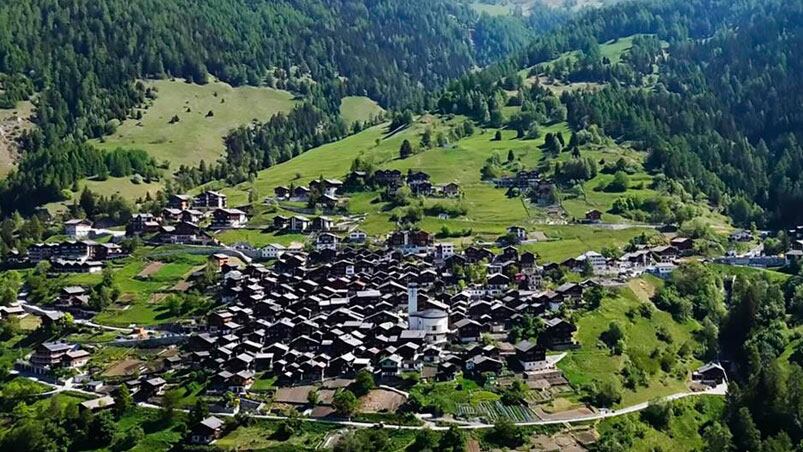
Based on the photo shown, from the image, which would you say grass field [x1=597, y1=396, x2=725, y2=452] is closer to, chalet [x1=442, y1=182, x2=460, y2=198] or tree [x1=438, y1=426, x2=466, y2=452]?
tree [x1=438, y1=426, x2=466, y2=452]

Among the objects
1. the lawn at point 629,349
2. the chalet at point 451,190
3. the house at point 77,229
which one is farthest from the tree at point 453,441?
the house at point 77,229

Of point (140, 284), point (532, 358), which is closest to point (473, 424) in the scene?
point (532, 358)

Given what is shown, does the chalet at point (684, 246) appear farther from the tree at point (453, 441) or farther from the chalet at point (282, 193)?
the chalet at point (282, 193)

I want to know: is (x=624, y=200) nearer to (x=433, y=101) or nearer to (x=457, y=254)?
(x=457, y=254)

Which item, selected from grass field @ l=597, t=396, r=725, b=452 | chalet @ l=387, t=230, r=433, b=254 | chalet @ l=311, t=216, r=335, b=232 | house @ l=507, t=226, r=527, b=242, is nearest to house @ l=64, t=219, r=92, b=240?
chalet @ l=311, t=216, r=335, b=232

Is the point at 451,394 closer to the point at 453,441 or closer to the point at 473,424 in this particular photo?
the point at 473,424

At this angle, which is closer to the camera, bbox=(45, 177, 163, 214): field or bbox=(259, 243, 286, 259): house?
bbox=(259, 243, 286, 259): house

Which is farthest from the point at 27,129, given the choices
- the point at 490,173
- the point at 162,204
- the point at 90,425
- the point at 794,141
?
the point at 794,141
